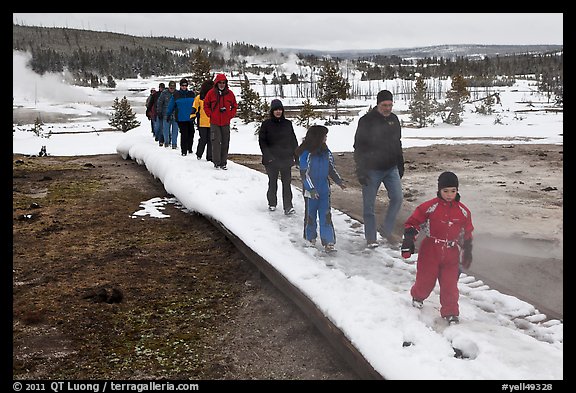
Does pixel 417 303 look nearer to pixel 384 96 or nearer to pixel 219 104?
pixel 384 96

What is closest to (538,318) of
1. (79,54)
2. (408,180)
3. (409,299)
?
(409,299)

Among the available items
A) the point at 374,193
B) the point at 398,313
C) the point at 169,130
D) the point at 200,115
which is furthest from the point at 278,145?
the point at 169,130

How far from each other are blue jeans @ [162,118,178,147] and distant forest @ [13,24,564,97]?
72993 millimetres

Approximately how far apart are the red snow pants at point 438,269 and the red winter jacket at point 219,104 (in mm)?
5720

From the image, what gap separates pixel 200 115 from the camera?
33.4ft

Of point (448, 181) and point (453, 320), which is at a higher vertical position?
point (448, 181)

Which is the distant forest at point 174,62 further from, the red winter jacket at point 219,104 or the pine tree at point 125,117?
the red winter jacket at point 219,104

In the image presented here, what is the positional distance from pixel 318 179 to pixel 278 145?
1394mm

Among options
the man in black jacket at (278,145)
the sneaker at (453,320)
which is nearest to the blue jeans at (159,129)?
the man in black jacket at (278,145)

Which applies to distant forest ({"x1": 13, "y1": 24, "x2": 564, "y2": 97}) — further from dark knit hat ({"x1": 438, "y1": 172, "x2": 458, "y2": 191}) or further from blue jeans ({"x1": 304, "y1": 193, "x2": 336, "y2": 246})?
dark knit hat ({"x1": 438, "y1": 172, "x2": 458, "y2": 191})

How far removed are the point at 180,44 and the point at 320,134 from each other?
633 feet

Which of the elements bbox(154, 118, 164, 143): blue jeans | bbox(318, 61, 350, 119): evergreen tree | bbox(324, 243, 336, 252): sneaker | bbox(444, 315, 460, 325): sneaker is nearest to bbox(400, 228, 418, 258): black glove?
bbox(444, 315, 460, 325): sneaker

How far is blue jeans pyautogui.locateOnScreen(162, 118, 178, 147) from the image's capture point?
40.4ft
